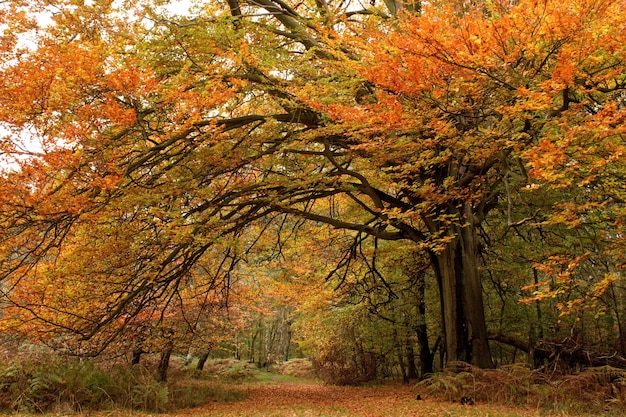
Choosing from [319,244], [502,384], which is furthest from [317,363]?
[502,384]

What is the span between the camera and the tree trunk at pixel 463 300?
879cm

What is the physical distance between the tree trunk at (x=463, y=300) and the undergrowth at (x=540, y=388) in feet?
2.03

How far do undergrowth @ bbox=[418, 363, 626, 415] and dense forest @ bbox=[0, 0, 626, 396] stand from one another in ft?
2.71

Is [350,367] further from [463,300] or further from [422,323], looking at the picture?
[463,300]

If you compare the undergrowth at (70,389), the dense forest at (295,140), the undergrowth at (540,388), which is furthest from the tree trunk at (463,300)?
the undergrowth at (70,389)

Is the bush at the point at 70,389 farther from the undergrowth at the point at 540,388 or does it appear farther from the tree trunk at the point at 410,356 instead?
the tree trunk at the point at 410,356

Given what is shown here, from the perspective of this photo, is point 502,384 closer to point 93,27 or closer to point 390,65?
point 390,65

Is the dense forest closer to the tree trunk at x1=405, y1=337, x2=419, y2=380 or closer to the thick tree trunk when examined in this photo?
the thick tree trunk

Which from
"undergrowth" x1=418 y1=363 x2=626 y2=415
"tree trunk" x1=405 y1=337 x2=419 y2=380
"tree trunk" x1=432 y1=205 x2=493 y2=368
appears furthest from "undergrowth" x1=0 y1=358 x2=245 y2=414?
"tree trunk" x1=405 y1=337 x2=419 y2=380

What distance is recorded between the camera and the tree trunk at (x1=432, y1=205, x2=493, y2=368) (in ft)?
28.8

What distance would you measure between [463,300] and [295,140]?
4872 millimetres

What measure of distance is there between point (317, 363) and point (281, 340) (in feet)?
51.1

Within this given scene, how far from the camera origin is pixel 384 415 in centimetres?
670

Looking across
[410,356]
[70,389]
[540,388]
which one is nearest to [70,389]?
[70,389]
